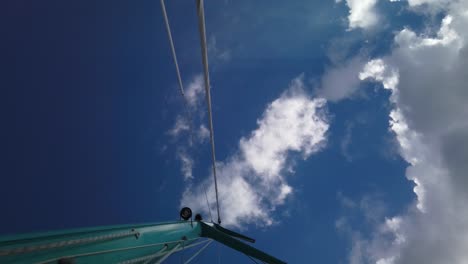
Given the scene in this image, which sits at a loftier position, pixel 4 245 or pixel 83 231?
pixel 83 231

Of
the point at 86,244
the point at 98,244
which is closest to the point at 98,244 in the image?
the point at 98,244

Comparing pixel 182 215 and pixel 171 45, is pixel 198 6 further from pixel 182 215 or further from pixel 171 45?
pixel 182 215

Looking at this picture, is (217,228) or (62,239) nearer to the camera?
(62,239)

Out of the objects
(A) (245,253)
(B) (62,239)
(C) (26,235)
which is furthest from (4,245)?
(A) (245,253)

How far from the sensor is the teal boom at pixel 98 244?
10.7ft

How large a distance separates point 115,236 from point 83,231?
0.60 meters

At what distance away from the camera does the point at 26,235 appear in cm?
361

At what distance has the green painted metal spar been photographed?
3250 mm

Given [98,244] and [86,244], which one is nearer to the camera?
[86,244]

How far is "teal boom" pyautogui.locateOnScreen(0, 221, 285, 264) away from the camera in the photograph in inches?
128

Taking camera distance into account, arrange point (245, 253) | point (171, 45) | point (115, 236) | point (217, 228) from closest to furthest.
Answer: point (115, 236) → point (171, 45) → point (245, 253) → point (217, 228)

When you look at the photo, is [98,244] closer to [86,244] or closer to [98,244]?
[98,244]

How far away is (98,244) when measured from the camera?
468cm

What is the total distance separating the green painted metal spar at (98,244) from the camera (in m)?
3.25
